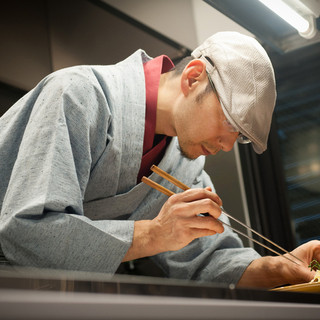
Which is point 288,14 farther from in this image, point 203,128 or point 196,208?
point 196,208

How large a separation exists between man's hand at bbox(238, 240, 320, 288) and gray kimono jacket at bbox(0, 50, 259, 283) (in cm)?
4

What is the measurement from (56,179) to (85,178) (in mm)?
111

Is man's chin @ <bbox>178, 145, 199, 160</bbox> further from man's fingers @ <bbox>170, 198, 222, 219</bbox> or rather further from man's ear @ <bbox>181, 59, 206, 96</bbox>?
man's fingers @ <bbox>170, 198, 222, 219</bbox>

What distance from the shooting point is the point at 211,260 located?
154 centimetres

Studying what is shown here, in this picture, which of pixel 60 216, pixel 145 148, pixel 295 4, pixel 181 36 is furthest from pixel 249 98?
pixel 181 36

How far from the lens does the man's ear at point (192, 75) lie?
1.42 meters

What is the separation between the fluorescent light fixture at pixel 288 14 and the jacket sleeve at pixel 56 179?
593 millimetres

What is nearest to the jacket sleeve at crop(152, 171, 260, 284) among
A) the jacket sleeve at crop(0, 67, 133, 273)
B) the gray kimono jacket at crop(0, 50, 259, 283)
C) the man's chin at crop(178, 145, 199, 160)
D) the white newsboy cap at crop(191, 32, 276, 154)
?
the gray kimono jacket at crop(0, 50, 259, 283)

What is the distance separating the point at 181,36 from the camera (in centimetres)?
201

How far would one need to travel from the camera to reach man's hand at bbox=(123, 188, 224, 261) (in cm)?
113

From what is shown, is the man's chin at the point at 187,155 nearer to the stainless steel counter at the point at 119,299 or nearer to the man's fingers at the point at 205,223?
the man's fingers at the point at 205,223

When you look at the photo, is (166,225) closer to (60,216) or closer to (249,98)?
(60,216)

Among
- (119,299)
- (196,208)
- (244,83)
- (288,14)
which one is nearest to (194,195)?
(196,208)

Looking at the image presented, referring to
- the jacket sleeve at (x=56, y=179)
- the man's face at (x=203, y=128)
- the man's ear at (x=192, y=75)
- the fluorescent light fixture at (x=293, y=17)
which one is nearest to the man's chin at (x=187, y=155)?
the man's face at (x=203, y=128)
